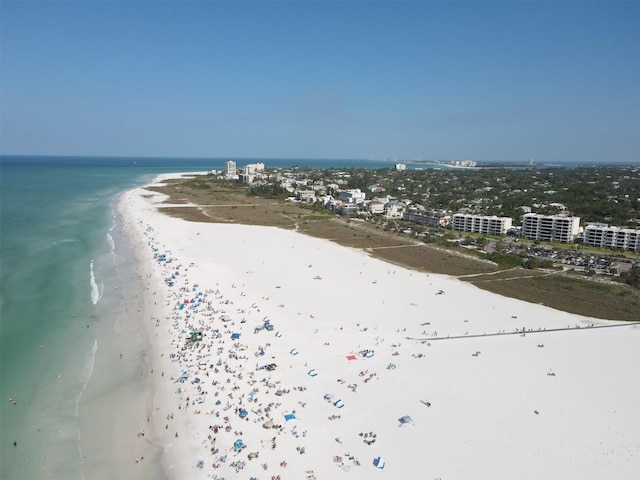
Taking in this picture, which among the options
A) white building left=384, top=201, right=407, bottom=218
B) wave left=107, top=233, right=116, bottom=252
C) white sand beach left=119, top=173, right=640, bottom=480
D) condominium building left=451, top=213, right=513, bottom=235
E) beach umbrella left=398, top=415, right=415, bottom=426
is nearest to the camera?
white sand beach left=119, top=173, right=640, bottom=480

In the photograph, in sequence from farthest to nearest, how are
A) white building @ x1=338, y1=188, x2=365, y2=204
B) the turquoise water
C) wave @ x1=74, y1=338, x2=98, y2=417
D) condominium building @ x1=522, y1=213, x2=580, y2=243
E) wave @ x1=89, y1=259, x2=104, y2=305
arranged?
1. white building @ x1=338, y1=188, x2=365, y2=204
2. condominium building @ x1=522, y1=213, x2=580, y2=243
3. wave @ x1=89, y1=259, x2=104, y2=305
4. wave @ x1=74, y1=338, x2=98, y2=417
5. the turquoise water

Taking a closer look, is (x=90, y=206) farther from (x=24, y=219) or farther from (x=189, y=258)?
(x=189, y=258)

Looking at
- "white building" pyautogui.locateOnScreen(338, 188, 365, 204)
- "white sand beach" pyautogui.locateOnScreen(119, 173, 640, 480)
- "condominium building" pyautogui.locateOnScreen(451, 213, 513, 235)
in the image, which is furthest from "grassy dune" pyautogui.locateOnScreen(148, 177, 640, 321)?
"condominium building" pyautogui.locateOnScreen(451, 213, 513, 235)

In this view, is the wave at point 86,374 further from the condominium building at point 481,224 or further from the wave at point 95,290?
the condominium building at point 481,224

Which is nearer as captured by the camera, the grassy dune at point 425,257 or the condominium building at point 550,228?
the grassy dune at point 425,257

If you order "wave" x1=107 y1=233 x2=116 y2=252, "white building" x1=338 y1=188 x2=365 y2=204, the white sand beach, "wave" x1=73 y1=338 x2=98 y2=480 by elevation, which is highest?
"white building" x1=338 y1=188 x2=365 y2=204

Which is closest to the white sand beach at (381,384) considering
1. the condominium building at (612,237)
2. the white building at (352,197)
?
the condominium building at (612,237)

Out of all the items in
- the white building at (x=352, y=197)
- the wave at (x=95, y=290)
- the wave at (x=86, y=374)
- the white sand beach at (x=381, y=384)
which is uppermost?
the white building at (x=352, y=197)

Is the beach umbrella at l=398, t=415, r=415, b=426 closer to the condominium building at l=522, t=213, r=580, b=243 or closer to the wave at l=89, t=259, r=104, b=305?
the wave at l=89, t=259, r=104, b=305
